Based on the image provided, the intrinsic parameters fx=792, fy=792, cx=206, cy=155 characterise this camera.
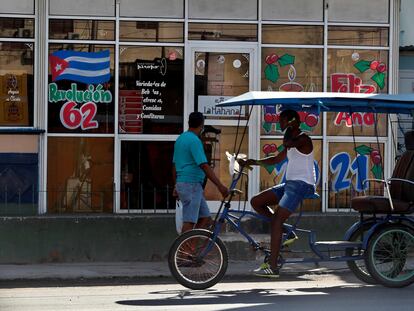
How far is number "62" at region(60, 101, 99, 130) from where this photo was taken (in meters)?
11.8

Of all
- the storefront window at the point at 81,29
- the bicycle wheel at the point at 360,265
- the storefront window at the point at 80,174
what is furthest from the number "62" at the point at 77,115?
the bicycle wheel at the point at 360,265

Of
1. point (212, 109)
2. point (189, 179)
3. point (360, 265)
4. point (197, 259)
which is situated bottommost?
point (360, 265)

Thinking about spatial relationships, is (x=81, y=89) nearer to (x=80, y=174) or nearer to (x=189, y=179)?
(x=80, y=174)

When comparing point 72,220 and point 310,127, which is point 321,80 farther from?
point 72,220

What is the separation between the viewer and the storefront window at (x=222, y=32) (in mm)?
12094

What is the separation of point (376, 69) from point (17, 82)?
5.53 meters

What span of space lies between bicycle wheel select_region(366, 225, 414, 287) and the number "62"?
4.90m

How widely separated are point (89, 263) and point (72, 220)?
2.17ft

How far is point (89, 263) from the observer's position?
11.3 meters

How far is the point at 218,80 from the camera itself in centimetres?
1218

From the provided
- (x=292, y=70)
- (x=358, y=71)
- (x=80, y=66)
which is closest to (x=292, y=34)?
(x=292, y=70)

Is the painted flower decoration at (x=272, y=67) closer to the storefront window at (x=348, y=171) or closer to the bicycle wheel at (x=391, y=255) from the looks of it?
the storefront window at (x=348, y=171)

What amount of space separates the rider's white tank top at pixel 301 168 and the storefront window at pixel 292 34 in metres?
3.81

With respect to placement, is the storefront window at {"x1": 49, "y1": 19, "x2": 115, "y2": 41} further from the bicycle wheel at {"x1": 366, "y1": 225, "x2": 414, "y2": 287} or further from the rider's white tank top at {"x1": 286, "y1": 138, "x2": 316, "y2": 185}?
the bicycle wheel at {"x1": 366, "y1": 225, "x2": 414, "y2": 287}
